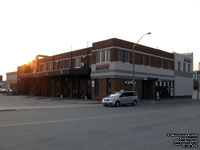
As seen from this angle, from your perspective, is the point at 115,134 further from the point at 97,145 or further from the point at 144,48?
the point at 144,48

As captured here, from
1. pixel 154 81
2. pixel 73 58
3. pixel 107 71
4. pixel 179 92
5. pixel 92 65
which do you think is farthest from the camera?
pixel 179 92

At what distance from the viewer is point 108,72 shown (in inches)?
1373

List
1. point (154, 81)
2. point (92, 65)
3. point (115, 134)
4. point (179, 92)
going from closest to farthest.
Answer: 1. point (115, 134)
2. point (92, 65)
3. point (154, 81)
4. point (179, 92)

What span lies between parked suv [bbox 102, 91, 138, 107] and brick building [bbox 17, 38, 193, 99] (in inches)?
294

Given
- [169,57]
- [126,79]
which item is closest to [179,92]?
[169,57]

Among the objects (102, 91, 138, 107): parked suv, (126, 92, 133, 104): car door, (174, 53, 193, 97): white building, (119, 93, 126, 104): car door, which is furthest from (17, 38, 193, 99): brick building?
(119, 93, 126, 104): car door

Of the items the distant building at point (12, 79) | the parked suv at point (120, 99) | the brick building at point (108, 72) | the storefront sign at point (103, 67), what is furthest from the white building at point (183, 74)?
the distant building at point (12, 79)

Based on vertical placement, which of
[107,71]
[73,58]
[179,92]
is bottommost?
[179,92]

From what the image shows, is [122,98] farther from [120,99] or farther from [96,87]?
[96,87]

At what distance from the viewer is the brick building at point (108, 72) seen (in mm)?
35219

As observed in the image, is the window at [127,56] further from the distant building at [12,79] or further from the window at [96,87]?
the distant building at [12,79]

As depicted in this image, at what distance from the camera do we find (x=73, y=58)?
45.6 metres

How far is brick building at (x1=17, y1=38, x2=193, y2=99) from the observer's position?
35.2 metres

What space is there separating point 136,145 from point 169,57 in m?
42.4
